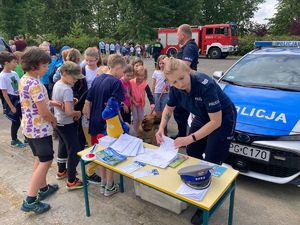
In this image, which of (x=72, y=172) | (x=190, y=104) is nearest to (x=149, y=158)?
(x=190, y=104)

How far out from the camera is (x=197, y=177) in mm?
1995

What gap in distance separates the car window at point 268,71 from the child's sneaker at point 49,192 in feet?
9.95

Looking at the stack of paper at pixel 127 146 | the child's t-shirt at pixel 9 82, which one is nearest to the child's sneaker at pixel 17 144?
the child's t-shirt at pixel 9 82

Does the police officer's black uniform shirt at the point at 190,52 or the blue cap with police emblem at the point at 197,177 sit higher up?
the police officer's black uniform shirt at the point at 190,52

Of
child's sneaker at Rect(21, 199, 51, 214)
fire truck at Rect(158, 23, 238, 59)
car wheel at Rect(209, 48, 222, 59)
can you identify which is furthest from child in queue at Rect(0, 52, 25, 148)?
A: car wheel at Rect(209, 48, 222, 59)

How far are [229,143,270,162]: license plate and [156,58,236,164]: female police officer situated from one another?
1.41 feet

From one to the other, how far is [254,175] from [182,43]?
8.06ft

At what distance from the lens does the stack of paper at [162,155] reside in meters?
2.41

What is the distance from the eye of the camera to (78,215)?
2.89 meters

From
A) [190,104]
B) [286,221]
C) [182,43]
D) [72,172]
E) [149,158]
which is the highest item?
[182,43]

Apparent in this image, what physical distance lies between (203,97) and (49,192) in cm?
223

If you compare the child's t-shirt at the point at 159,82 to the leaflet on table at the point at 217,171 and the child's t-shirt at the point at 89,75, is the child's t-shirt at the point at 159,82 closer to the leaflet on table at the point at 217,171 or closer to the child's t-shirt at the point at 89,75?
the child's t-shirt at the point at 89,75

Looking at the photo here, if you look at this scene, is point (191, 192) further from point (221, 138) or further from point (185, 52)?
point (185, 52)

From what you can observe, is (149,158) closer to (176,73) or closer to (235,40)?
(176,73)
